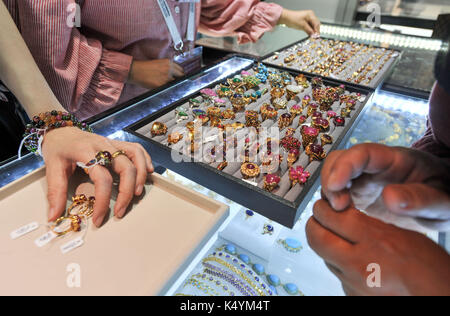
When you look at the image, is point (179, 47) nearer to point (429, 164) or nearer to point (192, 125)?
point (192, 125)

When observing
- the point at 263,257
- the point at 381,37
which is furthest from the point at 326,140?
the point at 381,37

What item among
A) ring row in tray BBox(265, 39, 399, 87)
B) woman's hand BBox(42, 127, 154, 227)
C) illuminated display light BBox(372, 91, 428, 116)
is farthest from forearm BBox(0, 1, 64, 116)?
Result: illuminated display light BBox(372, 91, 428, 116)

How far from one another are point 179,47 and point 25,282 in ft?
3.29

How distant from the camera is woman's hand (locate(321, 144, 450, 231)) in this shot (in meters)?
0.34

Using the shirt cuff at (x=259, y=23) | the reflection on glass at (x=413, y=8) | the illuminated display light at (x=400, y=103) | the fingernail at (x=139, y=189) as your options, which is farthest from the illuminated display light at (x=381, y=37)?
the fingernail at (x=139, y=189)

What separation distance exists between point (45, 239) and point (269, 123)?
0.70 metres

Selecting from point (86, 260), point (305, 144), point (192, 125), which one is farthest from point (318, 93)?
point (86, 260)

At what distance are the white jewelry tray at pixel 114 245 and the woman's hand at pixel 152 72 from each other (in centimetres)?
57

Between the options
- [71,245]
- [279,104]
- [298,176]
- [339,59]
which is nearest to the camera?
[71,245]

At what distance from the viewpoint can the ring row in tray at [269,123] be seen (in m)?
0.74

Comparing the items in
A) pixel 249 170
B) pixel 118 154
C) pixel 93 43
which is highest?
pixel 93 43

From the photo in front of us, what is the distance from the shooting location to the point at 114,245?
47 centimetres

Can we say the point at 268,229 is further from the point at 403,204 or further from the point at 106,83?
the point at 106,83

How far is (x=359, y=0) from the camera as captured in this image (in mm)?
2766
